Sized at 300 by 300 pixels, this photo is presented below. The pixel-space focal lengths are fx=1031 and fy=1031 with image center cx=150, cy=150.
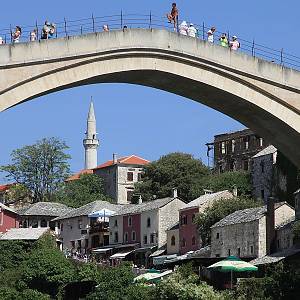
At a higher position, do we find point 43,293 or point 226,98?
point 226,98

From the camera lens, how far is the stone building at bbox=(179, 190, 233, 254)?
73.4 metres

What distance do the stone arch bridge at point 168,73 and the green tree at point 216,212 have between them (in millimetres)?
41508

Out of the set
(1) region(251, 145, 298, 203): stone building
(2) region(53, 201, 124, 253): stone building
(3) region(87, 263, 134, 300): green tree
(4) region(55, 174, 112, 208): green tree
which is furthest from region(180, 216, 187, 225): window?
(4) region(55, 174, 112, 208): green tree

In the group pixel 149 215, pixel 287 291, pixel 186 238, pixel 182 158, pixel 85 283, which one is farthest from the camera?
pixel 182 158

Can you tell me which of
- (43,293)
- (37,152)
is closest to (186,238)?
(43,293)

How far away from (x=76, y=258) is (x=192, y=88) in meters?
51.9

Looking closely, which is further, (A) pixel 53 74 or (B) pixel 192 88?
(B) pixel 192 88

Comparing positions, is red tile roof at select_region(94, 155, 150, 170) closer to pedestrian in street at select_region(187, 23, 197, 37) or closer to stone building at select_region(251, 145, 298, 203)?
stone building at select_region(251, 145, 298, 203)

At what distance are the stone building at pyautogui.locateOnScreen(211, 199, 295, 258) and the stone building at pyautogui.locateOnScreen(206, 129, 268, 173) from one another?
2481 cm

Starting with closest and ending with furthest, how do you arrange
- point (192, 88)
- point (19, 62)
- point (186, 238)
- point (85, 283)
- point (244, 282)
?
point (19, 62) → point (192, 88) → point (244, 282) → point (85, 283) → point (186, 238)

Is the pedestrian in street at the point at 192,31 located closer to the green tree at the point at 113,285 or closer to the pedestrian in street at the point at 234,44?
the pedestrian in street at the point at 234,44

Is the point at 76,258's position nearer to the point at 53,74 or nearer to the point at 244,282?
the point at 244,282

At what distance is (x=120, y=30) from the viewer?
83.5 feet

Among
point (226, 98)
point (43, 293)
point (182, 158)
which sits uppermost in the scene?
point (182, 158)
